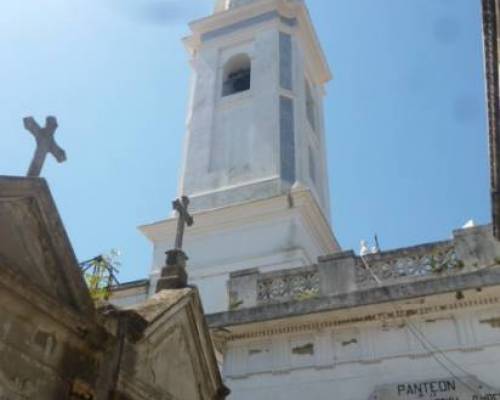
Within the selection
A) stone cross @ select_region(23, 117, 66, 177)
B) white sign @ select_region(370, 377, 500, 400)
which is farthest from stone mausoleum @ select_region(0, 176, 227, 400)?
white sign @ select_region(370, 377, 500, 400)

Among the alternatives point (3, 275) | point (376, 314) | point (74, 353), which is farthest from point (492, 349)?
point (3, 275)

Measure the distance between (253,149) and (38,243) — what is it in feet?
47.4

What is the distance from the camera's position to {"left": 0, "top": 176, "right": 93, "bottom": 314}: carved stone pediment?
19.0 ft

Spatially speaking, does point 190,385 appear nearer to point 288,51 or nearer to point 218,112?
point 218,112

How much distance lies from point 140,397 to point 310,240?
483 inches

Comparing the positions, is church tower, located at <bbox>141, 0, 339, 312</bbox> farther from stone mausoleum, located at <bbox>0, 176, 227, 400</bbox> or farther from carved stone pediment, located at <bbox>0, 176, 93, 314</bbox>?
carved stone pediment, located at <bbox>0, 176, 93, 314</bbox>

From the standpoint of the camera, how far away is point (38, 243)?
6.07 meters

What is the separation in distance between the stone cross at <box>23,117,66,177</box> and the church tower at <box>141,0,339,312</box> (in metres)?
8.04

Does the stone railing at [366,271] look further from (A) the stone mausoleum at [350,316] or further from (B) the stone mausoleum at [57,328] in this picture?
(B) the stone mausoleum at [57,328]

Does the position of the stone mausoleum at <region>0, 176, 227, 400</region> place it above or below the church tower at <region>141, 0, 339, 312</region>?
below

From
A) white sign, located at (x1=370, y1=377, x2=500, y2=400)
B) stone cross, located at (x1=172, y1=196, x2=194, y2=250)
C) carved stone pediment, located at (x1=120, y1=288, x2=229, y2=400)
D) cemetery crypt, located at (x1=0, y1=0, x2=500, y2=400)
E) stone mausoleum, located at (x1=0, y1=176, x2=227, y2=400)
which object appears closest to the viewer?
stone mausoleum, located at (x1=0, y1=176, x2=227, y2=400)

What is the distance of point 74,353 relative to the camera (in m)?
6.09

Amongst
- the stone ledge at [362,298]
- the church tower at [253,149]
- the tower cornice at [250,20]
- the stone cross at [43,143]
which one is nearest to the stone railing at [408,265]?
the stone ledge at [362,298]

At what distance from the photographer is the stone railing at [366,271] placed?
33.5 ft
